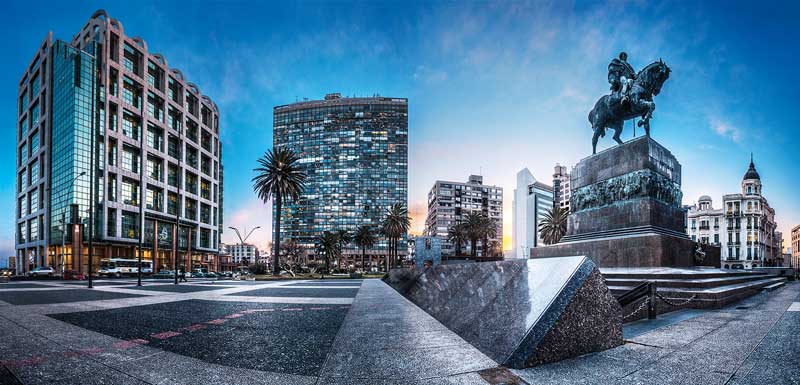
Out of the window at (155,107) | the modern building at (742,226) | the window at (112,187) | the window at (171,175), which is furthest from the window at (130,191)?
the modern building at (742,226)

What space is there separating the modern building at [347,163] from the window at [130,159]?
3425 inches

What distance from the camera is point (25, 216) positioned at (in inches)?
2741

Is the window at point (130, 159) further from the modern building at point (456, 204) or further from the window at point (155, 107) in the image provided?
the modern building at point (456, 204)

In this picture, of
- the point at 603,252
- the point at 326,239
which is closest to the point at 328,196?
the point at 326,239

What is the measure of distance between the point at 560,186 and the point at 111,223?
17216 cm

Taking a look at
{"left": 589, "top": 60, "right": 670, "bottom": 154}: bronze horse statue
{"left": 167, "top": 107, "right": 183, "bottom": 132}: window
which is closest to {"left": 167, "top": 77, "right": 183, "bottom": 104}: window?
{"left": 167, "top": 107, "right": 183, "bottom": 132}: window

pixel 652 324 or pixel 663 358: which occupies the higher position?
pixel 663 358

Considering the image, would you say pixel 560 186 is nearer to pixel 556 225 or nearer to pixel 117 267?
pixel 556 225

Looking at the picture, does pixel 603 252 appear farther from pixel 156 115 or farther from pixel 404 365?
pixel 156 115

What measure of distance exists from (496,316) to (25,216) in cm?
9805

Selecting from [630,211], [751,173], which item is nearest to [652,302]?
[630,211]

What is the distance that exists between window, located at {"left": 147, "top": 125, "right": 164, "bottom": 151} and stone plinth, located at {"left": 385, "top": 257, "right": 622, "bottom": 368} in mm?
78592

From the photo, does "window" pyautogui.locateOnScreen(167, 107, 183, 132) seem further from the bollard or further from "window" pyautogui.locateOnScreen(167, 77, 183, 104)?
the bollard

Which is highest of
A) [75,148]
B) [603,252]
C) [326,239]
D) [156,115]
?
→ [156,115]
